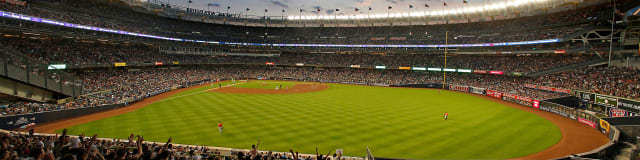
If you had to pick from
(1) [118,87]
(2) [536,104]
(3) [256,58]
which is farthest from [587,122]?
(3) [256,58]

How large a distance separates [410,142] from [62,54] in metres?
45.1

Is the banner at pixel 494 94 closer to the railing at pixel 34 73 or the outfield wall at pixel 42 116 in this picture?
the outfield wall at pixel 42 116

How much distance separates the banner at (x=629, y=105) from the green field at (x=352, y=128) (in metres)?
7.56

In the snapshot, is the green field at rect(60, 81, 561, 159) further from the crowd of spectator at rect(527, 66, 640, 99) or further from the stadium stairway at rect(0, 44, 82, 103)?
the crowd of spectator at rect(527, 66, 640, 99)

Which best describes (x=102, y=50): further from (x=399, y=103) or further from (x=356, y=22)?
(x=356, y=22)

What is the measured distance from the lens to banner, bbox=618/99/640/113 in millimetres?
23244

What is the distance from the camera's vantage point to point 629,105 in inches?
949

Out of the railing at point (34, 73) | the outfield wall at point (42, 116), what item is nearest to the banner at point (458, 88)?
the outfield wall at point (42, 116)

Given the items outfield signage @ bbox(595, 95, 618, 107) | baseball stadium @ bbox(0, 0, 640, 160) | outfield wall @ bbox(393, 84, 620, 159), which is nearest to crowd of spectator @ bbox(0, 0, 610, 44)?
baseball stadium @ bbox(0, 0, 640, 160)

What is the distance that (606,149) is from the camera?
47.8 feet

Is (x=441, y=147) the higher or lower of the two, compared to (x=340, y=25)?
lower

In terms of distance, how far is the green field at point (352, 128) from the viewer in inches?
626

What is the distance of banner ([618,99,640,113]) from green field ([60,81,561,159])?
7559 mm

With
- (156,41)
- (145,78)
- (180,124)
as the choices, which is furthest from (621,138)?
(156,41)
